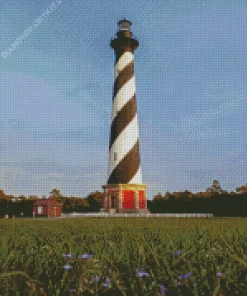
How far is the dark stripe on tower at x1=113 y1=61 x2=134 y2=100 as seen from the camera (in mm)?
35188

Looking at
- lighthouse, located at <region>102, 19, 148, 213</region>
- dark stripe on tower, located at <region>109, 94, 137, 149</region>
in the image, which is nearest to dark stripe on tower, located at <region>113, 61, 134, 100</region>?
lighthouse, located at <region>102, 19, 148, 213</region>

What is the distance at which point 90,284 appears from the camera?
2.22 meters

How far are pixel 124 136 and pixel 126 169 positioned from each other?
3.06 m

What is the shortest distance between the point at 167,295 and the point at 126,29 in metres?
38.6

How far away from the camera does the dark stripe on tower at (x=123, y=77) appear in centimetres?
3519

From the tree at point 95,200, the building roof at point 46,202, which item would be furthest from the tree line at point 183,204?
the building roof at point 46,202

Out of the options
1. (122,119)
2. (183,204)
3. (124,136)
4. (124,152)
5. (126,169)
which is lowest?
(183,204)

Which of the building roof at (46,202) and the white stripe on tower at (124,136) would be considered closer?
the white stripe on tower at (124,136)

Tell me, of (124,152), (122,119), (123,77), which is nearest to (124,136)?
(124,152)

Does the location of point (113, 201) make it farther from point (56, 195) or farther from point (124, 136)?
point (56, 195)

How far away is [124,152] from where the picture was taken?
1309 inches

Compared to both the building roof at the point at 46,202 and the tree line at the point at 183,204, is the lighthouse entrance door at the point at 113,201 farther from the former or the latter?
the building roof at the point at 46,202

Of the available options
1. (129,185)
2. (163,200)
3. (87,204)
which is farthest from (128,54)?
(87,204)

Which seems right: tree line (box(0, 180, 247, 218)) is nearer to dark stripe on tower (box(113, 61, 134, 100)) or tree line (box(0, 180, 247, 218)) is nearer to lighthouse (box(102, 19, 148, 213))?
lighthouse (box(102, 19, 148, 213))
